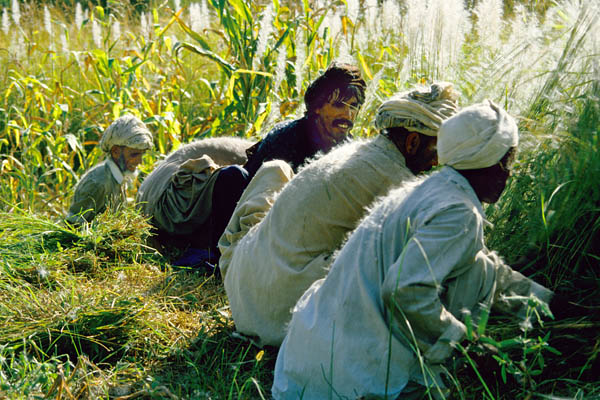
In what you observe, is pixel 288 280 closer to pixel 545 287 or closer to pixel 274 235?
pixel 274 235

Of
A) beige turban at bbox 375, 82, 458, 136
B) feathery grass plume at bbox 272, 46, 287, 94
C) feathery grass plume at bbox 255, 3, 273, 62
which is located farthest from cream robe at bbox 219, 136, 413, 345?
feathery grass plume at bbox 255, 3, 273, 62

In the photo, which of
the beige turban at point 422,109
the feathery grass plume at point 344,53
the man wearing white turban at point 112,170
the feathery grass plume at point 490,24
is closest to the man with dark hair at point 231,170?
the man wearing white turban at point 112,170

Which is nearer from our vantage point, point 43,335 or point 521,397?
point 521,397

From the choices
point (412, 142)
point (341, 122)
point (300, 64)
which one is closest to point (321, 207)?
point (412, 142)

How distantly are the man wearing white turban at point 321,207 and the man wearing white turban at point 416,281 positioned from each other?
0.34 m

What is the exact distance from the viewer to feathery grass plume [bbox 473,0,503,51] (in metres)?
3.82

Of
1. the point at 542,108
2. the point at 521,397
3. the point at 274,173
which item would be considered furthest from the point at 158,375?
the point at 542,108

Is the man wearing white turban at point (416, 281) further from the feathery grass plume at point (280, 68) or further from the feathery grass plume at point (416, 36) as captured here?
the feathery grass plume at point (280, 68)

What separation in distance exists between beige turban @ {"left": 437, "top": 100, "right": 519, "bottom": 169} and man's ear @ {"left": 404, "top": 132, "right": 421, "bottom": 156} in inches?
15.5

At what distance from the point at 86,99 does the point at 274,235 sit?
437cm

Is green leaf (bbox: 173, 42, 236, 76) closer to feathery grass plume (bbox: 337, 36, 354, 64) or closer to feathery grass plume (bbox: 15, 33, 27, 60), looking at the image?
feathery grass plume (bbox: 337, 36, 354, 64)

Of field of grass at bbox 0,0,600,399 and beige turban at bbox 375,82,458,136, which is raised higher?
beige turban at bbox 375,82,458,136

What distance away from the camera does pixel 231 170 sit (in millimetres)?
4090

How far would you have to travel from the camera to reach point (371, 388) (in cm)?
212
